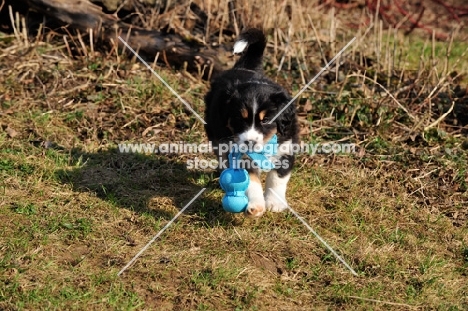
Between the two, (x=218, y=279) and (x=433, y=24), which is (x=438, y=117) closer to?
(x=218, y=279)

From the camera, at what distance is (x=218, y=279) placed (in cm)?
354

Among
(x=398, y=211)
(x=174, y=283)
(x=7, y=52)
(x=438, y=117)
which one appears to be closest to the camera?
(x=174, y=283)

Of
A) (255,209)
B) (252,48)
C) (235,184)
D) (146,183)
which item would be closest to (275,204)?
(255,209)

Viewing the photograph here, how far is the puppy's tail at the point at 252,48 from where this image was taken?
15.0 feet

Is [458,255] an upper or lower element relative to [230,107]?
lower

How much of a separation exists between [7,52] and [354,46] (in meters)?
3.44

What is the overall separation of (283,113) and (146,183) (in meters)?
1.30

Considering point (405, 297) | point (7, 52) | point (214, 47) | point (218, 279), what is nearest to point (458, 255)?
point (405, 297)

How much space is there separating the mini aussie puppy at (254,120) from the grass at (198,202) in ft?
0.79

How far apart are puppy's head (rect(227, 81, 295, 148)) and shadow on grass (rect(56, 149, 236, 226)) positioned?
64 centimetres

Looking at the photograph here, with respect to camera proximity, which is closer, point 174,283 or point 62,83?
point 174,283

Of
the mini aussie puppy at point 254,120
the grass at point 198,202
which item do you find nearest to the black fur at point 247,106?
the mini aussie puppy at point 254,120

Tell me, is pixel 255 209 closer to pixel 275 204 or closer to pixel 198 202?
pixel 275 204

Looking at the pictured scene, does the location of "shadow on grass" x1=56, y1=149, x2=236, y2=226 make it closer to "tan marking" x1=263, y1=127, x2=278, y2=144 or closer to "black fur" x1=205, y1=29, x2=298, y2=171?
"black fur" x1=205, y1=29, x2=298, y2=171
